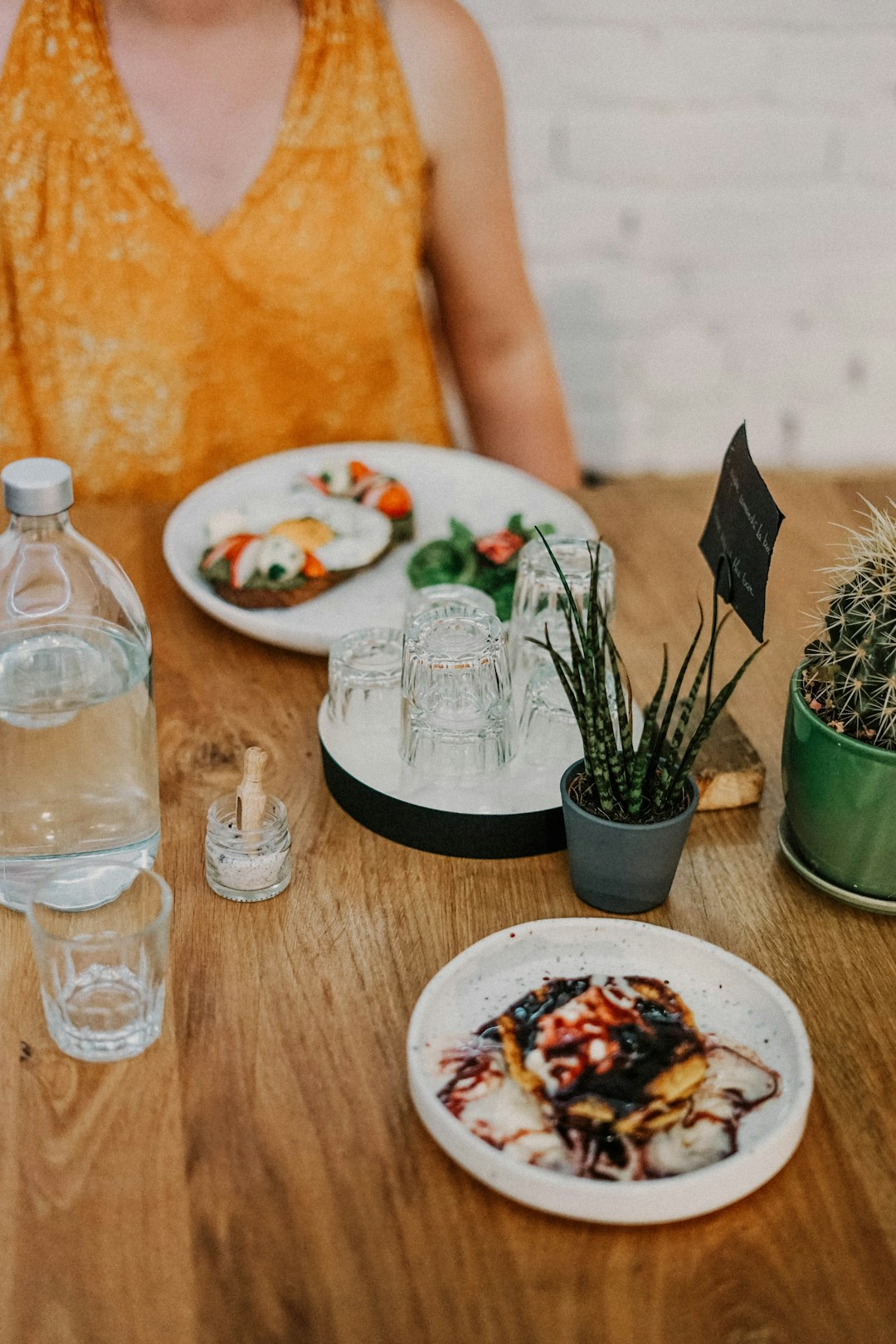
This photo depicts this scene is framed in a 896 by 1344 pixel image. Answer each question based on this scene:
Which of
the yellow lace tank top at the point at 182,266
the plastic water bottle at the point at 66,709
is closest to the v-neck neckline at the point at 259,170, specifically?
the yellow lace tank top at the point at 182,266

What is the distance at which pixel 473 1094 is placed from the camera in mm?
737

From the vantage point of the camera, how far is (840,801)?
2.93 ft

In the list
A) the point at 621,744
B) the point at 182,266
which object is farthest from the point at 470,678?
the point at 182,266

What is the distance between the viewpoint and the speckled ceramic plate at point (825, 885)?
918mm

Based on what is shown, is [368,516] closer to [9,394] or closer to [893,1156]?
[9,394]

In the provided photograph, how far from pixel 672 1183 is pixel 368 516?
2.95 ft

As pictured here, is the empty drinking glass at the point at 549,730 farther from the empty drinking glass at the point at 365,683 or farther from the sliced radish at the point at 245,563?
the sliced radish at the point at 245,563

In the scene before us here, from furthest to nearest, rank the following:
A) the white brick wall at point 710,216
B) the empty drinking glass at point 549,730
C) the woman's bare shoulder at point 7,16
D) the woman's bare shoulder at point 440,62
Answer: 1. the white brick wall at point 710,216
2. the woman's bare shoulder at point 440,62
3. the woman's bare shoulder at point 7,16
4. the empty drinking glass at point 549,730

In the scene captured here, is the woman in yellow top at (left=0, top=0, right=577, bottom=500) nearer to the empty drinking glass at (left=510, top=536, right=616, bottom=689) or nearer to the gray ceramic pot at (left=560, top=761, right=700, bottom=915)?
the empty drinking glass at (left=510, top=536, right=616, bottom=689)

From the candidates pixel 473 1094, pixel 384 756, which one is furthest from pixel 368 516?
pixel 473 1094

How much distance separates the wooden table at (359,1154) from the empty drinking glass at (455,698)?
0.26ft

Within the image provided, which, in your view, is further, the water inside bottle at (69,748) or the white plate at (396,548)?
the white plate at (396,548)

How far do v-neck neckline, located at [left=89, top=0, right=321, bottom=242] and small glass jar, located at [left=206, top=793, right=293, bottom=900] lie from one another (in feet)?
3.47

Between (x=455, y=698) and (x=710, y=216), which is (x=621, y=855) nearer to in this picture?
(x=455, y=698)
